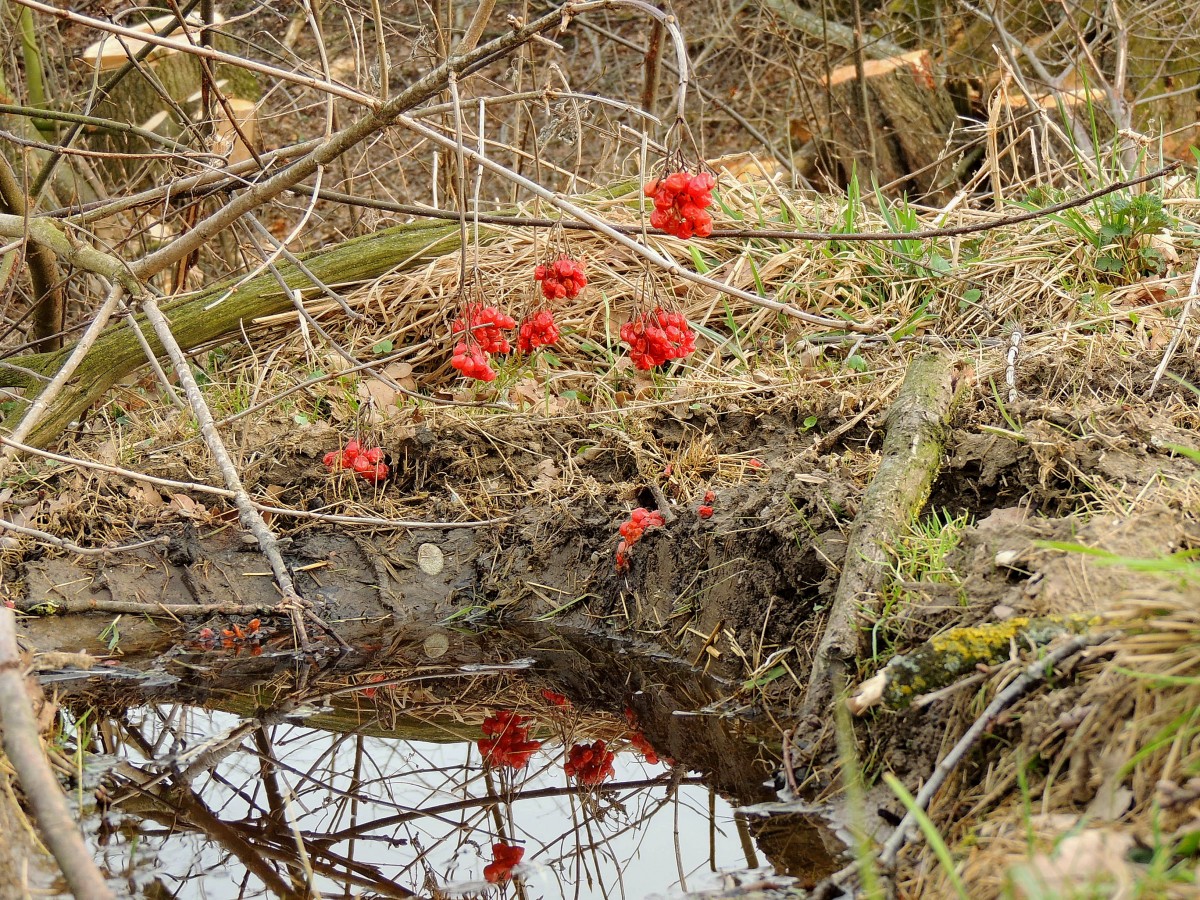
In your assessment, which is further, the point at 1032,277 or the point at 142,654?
the point at 1032,277

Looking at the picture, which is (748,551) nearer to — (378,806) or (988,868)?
(378,806)

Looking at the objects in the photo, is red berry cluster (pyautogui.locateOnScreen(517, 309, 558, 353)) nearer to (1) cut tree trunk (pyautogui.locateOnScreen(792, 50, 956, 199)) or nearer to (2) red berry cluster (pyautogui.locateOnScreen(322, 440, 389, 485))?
(2) red berry cluster (pyautogui.locateOnScreen(322, 440, 389, 485))

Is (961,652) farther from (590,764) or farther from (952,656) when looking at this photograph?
(590,764)

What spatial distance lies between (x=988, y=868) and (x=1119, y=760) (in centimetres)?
24

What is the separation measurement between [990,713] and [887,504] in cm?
81

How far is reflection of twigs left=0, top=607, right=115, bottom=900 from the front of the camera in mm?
1396

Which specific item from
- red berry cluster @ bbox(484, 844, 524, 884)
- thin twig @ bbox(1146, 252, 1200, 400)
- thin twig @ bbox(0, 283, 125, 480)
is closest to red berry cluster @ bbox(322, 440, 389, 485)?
thin twig @ bbox(0, 283, 125, 480)

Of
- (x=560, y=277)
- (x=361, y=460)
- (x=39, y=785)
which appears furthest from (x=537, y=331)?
(x=39, y=785)

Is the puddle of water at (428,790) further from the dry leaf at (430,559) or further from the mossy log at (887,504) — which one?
the dry leaf at (430,559)

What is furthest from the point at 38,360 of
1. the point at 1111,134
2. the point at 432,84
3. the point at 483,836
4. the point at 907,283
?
the point at 1111,134

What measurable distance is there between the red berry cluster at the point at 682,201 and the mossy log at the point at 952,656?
125 centimetres

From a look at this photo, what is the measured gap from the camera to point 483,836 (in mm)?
2133

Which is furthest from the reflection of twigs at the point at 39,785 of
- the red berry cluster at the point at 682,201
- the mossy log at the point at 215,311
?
the mossy log at the point at 215,311

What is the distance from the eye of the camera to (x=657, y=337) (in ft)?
10.2
